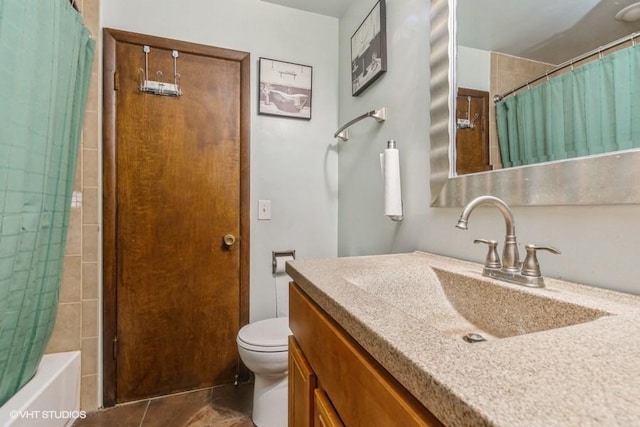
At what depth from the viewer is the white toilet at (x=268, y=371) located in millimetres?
1237

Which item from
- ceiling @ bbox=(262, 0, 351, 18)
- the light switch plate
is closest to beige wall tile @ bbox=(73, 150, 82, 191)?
the light switch plate

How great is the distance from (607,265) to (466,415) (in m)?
0.55

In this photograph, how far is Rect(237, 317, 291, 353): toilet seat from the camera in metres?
1.25

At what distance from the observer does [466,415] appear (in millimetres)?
247

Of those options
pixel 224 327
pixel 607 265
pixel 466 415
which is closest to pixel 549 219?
pixel 607 265

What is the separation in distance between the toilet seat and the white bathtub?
2.39ft

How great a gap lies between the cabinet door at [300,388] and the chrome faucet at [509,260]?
1.65ft

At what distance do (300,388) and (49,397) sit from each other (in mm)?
1132

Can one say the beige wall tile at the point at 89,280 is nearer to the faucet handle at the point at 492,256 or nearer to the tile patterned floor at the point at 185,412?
the tile patterned floor at the point at 185,412

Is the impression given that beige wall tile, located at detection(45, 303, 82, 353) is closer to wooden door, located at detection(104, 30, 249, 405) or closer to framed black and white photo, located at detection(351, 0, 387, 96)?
wooden door, located at detection(104, 30, 249, 405)

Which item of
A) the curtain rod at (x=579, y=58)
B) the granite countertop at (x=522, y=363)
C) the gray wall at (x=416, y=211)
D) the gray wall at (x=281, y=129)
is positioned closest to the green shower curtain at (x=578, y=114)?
the curtain rod at (x=579, y=58)

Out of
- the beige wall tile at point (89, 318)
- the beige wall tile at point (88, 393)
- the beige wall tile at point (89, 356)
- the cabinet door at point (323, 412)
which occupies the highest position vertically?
the cabinet door at point (323, 412)

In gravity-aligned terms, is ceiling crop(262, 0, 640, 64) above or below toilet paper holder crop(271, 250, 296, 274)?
above

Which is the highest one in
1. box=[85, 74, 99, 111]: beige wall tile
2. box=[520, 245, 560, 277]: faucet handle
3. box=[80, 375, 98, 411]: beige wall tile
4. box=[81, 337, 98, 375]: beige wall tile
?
box=[85, 74, 99, 111]: beige wall tile
